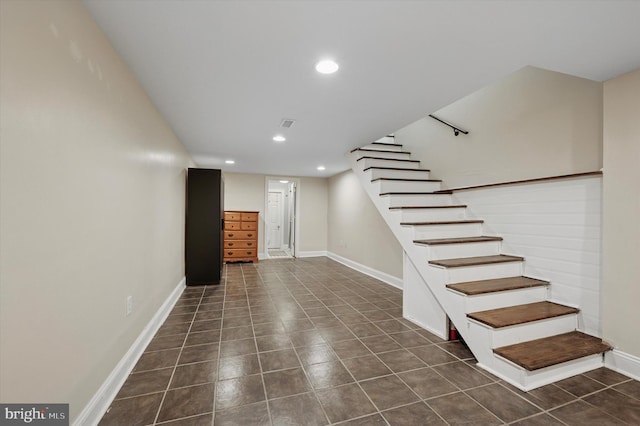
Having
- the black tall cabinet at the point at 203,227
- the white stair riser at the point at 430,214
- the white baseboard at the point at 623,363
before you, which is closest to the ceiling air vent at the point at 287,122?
the white stair riser at the point at 430,214

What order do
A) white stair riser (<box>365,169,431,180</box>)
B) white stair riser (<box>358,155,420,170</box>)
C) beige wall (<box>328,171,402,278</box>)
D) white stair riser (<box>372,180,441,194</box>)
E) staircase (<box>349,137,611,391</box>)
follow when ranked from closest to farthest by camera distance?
1. staircase (<box>349,137,611,391</box>)
2. white stair riser (<box>372,180,441,194</box>)
3. white stair riser (<box>365,169,431,180</box>)
4. white stair riser (<box>358,155,420,170</box>)
5. beige wall (<box>328,171,402,278</box>)

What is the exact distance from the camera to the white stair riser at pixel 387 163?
3969 millimetres

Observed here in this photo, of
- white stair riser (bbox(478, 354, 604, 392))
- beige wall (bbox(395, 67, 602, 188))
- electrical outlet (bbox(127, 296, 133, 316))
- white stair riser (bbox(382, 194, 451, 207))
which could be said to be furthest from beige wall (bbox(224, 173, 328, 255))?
white stair riser (bbox(478, 354, 604, 392))

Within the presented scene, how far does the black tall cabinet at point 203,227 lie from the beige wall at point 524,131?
347 centimetres

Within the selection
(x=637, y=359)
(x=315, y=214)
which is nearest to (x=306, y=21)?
(x=637, y=359)

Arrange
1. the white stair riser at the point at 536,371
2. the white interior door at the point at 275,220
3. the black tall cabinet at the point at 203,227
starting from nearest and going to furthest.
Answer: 1. the white stair riser at the point at 536,371
2. the black tall cabinet at the point at 203,227
3. the white interior door at the point at 275,220

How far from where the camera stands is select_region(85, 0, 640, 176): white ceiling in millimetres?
1383

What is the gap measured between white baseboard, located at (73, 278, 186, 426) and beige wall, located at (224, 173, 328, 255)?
14.4 ft

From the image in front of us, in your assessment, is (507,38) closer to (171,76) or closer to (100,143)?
(171,76)

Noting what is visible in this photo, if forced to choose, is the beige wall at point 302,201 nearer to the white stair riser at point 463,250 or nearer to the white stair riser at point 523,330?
the white stair riser at point 463,250

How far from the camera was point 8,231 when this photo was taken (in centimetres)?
93

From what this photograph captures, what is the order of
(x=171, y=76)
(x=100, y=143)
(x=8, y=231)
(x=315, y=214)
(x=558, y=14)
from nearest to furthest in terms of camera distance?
(x=8, y=231), (x=558, y=14), (x=100, y=143), (x=171, y=76), (x=315, y=214)

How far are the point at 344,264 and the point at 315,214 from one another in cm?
179

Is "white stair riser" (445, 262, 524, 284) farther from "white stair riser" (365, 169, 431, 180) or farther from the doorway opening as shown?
the doorway opening
